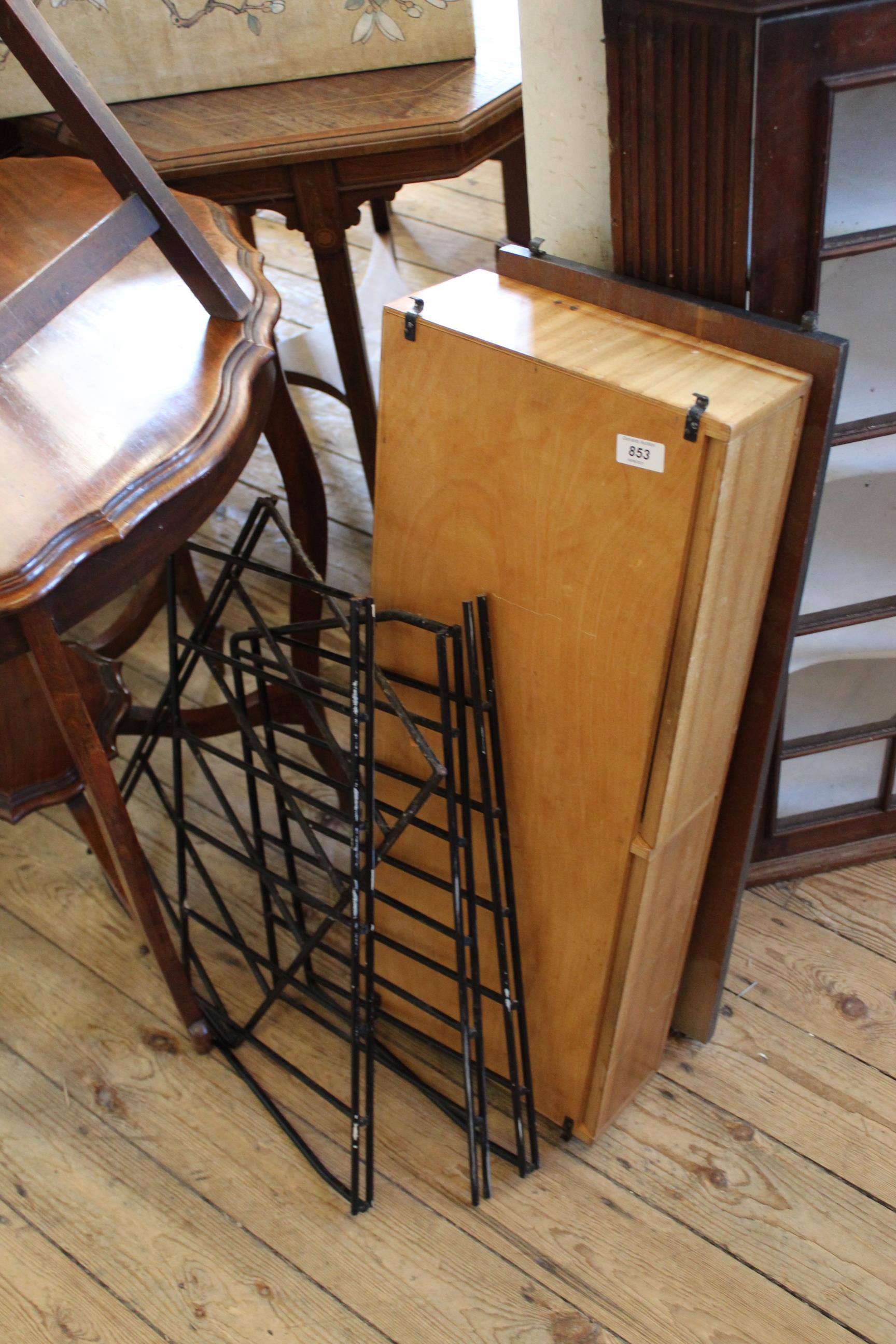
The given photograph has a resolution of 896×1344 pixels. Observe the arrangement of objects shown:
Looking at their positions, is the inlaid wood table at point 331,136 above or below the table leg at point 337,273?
above

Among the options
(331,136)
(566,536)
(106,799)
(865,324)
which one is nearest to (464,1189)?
(106,799)

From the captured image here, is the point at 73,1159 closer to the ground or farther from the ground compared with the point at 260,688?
closer to the ground

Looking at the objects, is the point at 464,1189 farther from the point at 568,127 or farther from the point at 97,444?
the point at 568,127

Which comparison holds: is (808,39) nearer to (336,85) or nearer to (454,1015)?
(336,85)

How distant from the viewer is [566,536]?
1086 millimetres

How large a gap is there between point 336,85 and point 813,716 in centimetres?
109

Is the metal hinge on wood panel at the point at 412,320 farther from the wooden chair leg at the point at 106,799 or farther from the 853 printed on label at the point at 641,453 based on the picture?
the wooden chair leg at the point at 106,799

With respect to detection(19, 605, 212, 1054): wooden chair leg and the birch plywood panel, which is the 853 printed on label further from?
detection(19, 605, 212, 1054): wooden chair leg

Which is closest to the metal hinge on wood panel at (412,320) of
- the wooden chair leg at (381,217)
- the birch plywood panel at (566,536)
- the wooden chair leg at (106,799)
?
the birch plywood panel at (566,536)

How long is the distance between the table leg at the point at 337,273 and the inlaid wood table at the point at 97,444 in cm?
20

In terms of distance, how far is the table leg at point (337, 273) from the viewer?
1.55 m

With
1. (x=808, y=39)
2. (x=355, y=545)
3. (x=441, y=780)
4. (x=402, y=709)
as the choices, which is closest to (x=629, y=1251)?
(x=441, y=780)

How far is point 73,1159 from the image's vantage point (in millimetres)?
1495

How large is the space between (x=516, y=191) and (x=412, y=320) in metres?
0.92
